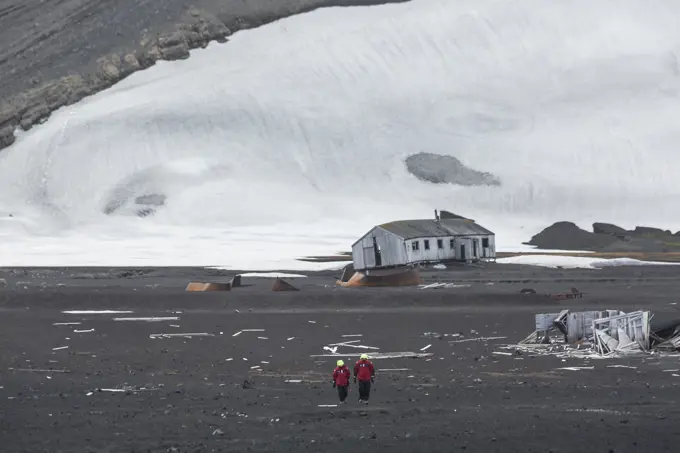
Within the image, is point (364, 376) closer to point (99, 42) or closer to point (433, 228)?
point (433, 228)

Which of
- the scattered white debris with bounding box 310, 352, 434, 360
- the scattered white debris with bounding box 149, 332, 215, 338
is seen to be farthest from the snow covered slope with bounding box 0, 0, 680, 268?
the scattered white debris with bounding box 310, 352, 434, 360

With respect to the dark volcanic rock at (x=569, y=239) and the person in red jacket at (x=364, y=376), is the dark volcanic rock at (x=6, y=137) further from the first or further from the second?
the person in red jacket at (x=364, y=376)

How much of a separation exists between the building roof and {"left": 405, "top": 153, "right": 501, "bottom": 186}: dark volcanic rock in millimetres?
49591

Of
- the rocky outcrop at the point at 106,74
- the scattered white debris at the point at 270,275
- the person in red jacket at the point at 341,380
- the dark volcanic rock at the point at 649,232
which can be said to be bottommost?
the person in red jacket at the point at 341,380

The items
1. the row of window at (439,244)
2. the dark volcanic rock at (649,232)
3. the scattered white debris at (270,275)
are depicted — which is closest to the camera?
the scattered white debris at (270,275)

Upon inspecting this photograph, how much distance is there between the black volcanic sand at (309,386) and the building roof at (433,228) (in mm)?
26957

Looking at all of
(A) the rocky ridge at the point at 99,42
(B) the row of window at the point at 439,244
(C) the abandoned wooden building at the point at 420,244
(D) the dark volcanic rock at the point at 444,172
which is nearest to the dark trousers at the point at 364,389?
(C) the abandoned wooden building at the point at 420,244

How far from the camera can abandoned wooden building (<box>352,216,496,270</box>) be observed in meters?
66.8

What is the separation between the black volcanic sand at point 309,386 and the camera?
1684 cm

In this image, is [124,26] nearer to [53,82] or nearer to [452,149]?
[53,82]

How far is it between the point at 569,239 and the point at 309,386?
68.6 metres

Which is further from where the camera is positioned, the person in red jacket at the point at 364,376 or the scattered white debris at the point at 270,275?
the scattered white debris at the point at 270,275

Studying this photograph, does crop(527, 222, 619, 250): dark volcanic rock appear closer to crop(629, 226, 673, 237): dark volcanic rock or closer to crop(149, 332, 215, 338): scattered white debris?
crop(629, 226, 673, 237): dark volcanic rock

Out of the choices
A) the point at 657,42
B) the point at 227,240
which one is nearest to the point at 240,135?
the point at 227,240
